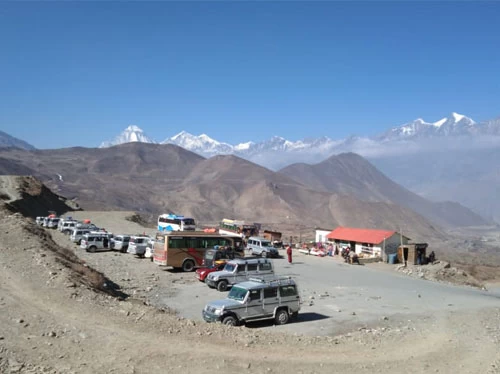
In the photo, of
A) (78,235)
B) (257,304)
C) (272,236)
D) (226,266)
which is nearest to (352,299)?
(226,266)

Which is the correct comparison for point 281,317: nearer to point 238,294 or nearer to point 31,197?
point 238,294

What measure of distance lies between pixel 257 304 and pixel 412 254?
110 ft

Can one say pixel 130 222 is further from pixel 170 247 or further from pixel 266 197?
pixel 266 197

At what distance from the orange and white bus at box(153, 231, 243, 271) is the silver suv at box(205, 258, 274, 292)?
610 centimetres

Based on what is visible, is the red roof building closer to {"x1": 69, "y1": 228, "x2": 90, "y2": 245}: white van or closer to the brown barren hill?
{"x1": 69, "y1": 228, "x2": 90, "y2": 245}: white van

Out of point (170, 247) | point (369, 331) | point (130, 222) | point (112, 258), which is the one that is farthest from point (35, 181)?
point (369, 331)

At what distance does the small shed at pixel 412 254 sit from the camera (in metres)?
48.2

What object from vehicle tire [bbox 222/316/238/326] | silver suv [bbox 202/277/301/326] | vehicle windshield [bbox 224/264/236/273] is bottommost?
vehicle tire [bbox 222/316/238/326]

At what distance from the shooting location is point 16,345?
12.4m

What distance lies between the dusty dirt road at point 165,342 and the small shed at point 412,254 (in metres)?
28.2

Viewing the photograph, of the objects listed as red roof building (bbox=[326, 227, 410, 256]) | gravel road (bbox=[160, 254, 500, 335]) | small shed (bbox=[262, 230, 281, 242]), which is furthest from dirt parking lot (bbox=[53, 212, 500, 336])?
small shed (bbox=[262, 230, 281, 242])

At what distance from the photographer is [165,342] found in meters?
Answer: 13.6

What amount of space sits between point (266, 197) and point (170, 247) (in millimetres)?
144180

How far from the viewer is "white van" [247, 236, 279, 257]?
46.6m
